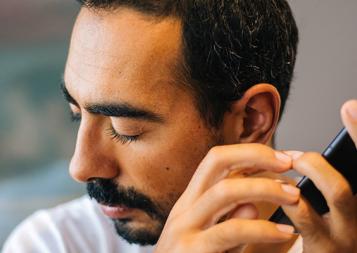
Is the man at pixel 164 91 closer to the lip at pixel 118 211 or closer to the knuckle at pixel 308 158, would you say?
the lip at pixel 118 211

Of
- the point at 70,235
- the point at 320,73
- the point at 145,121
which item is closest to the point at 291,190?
the point at 145,121

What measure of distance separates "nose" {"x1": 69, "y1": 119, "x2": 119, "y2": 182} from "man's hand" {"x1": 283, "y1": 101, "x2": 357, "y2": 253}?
1.09ft

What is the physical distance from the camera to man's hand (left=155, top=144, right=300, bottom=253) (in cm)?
53

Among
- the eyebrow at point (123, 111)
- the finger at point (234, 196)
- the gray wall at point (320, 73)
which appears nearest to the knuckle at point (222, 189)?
the finger at point (234, 196)

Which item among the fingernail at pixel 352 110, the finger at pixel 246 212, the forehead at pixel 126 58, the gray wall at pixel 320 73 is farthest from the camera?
the gray wall at pixel 320 73

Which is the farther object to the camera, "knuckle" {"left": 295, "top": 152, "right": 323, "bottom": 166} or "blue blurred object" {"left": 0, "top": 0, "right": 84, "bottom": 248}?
"blue blurred object" {"left": 0, "top": 0, "right": 84, "bottom": 248}

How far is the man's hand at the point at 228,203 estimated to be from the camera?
1.75 feet

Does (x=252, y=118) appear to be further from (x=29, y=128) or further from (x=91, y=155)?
(x=29, y=128)

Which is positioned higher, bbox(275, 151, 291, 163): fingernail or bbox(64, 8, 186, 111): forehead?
bbox(64, 8, 186, 111): forehead

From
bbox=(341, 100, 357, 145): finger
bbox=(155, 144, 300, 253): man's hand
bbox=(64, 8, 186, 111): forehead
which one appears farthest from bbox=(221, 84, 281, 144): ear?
bbox=(341, 100, 357, 145): finger

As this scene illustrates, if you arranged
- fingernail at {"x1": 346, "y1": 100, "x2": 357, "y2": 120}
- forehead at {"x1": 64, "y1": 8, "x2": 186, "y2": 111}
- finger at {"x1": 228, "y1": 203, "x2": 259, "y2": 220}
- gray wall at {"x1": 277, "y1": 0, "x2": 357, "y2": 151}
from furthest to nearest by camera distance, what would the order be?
gray wall at {"x1": 277, "y1": 0, "x2": 357, "y2": 151} < forehead at {"x1": 64, "y1": 8, "x2": 186, "y2": 111} < finger at {"x1": 228, "y1": 203, "x2": 259, "y2": 220} < fingernail at {"x1": 346, "y1": 100, "x2": 357, "y2": 120}

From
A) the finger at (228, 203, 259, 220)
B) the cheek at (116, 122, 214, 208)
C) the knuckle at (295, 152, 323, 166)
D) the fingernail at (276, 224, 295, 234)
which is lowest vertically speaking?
the cheek at (116, 122, 214, 208)

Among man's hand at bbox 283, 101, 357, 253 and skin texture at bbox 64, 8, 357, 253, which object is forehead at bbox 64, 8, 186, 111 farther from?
man's hand at bbox 283, 101, 357, 253

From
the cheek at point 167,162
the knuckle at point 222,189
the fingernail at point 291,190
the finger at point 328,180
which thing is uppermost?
the finger at point 328,180
